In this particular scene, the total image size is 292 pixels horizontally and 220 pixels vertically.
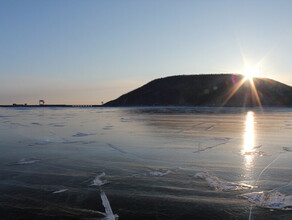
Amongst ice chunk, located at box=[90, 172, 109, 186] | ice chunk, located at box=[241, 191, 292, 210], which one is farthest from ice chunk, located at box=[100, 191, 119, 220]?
ice chunk, located at box=[241, 191, 292, 210]

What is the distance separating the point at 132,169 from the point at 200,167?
1.56m

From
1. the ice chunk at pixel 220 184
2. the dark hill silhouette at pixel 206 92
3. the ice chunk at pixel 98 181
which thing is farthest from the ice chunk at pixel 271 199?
the dark hill silhouette at pixel 206 92

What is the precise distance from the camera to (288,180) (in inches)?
193

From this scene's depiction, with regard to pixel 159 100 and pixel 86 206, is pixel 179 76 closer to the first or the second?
pixel 159 100

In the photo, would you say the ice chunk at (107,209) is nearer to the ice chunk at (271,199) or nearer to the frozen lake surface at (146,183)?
the frozen lake surface at (146,183)

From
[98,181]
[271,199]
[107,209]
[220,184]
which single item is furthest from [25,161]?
[271,199]

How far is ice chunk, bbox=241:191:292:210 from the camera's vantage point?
373cm

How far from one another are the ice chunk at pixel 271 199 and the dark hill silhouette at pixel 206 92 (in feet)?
301

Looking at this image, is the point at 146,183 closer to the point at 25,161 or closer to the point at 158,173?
the point at 158,173

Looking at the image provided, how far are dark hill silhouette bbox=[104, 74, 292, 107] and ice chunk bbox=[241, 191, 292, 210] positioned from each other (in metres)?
91.9

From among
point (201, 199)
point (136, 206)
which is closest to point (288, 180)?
point (201, 199)

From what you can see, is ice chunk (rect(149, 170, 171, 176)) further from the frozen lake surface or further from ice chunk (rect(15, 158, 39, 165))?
ice chunk (rect(15, 158, 39, 165))

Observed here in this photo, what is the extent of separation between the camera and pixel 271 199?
3.96m

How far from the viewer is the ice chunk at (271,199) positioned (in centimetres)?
373
